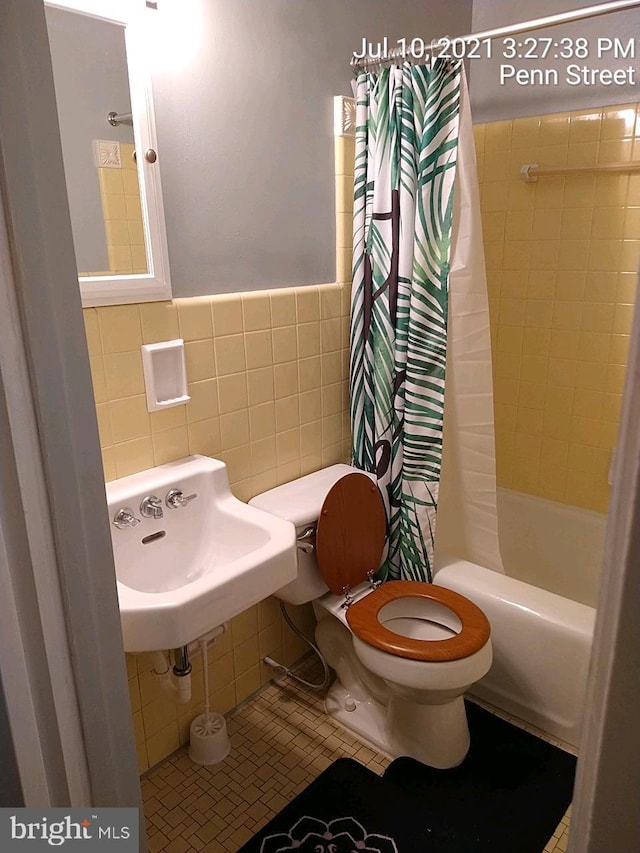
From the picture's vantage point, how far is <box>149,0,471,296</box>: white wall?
1.51 m

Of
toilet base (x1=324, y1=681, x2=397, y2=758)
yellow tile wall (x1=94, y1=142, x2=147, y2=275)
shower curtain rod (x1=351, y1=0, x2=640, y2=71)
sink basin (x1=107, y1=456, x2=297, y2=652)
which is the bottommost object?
toilet base (x1=324, y1=681, x2=397, y2=758)

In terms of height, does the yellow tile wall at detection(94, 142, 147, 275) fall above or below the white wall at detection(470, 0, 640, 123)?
below

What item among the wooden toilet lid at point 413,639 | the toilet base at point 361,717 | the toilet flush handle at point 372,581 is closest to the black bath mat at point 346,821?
the toilet base at point 361,717

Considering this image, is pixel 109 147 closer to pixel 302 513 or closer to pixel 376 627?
pixel 302 513

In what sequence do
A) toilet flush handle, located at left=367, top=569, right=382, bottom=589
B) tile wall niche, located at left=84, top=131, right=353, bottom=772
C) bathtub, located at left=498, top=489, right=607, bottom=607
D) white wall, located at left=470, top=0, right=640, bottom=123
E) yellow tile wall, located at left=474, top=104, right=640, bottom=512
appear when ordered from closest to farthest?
1. tile wall niche, located at left=84, top=131, right=353, bottom=772
2. toilet flush handle, located at left=367, top=569, right=382, bottom=589
3. white wall, located at left=470, top=0, right=640, bottom=123
4. yellow tile wall, located at left=474, top=104, right=640, bottom=512
5. bathtub, located at left=498, top=489, right=607, bottom=607

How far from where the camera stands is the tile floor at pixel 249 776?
1.63m

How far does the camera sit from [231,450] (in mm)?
1827

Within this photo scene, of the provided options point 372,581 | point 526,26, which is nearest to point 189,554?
point 372,581

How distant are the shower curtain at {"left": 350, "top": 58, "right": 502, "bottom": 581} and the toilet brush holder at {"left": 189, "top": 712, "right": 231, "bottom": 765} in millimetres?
725

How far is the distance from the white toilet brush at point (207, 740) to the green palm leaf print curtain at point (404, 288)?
→ 747mm

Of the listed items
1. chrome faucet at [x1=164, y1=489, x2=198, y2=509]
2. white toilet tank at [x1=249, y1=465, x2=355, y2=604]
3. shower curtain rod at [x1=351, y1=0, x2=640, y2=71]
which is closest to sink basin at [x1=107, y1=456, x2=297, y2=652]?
chrome faucet at [x1=164, y1=489, x2=198, y2=509]

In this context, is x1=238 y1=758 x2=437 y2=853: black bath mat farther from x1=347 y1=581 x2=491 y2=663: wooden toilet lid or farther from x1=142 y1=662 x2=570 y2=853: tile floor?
x1=347 y1=581 x2=491 y2=663: wooden toilet lid

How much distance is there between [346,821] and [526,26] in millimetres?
2176

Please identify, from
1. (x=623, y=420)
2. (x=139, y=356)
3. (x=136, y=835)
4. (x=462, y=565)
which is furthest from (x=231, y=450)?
(x=623, y=420)
